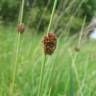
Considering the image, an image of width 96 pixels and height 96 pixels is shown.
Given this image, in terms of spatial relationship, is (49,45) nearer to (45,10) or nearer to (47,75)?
(47,75)

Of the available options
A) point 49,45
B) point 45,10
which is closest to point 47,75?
point 49,45

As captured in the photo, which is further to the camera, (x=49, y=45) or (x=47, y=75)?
(x=47, y=75)

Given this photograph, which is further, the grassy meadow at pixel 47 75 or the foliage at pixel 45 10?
the foliage at pixel 45 10

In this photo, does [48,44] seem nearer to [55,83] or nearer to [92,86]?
[55,83]

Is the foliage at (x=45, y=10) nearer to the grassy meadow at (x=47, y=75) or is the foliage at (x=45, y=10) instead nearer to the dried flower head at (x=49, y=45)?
the grassy meadow at (x=47, y=75)

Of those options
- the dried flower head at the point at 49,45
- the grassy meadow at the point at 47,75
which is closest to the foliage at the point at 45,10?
the grassy meadow at the point at 47,75

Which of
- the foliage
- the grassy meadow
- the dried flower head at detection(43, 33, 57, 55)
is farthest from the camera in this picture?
the foliage

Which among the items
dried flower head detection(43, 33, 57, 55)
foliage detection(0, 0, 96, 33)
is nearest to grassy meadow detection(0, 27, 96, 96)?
foliage detection(0, 0, 96, 33)

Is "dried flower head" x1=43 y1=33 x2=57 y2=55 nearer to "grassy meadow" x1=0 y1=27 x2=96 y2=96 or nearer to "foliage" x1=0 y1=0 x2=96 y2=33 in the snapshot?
"grassy meadow" x1=0 y1=27 x2=96 y2=96

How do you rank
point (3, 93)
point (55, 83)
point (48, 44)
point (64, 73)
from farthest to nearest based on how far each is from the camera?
1. point (64, 73)
2. point (55, 83)
3. point (3, 93)
4. point (48, 44)

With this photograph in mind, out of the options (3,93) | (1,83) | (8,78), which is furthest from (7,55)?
(3,93)

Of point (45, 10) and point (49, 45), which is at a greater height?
point (49, 45)
